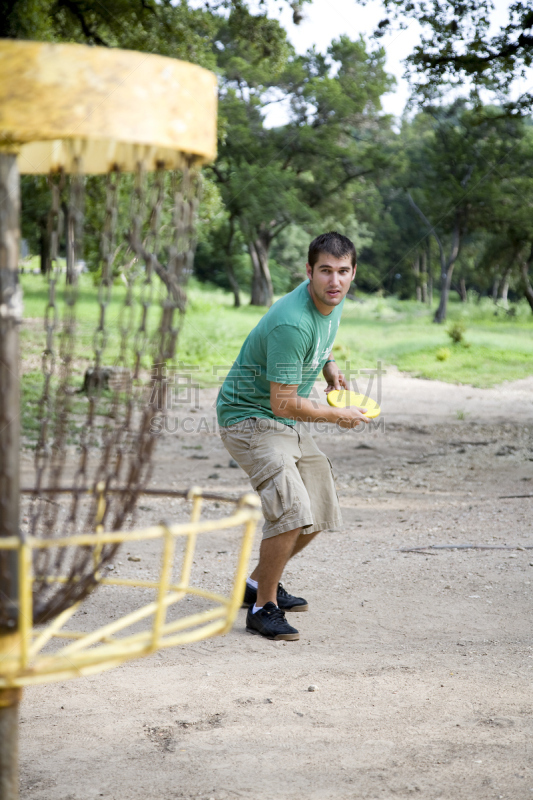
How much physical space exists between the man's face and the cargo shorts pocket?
756 millimetres

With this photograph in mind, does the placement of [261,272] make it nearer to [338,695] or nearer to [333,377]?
[333,377]

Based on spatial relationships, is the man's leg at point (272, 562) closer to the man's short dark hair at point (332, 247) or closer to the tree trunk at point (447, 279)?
the man's short dark hair at point (332, 247)

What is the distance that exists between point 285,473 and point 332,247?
3.38 ft

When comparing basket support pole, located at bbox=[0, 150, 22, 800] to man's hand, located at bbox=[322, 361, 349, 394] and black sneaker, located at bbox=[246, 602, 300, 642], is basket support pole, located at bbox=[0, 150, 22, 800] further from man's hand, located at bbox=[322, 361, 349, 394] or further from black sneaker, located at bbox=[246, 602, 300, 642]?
man's hand, located at bbox=[322, 361, 349, 394]

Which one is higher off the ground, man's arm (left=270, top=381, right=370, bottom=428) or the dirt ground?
man's arm (left=270, top=381, right=370, bottom=428)

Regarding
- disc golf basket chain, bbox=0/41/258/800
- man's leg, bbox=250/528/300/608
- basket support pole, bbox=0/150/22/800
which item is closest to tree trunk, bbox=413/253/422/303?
man's leg, bbox=250/528/300/608

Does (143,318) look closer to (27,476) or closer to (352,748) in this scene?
(352,748)

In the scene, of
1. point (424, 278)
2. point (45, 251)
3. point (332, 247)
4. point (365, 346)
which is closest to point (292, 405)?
point (332, 247)

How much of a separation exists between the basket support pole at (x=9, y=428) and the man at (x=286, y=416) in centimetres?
200

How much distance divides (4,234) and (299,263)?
4194 cm

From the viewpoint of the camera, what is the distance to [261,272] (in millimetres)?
32562

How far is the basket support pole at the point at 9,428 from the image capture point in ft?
3.74

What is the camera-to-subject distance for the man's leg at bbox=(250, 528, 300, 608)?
3406 mm

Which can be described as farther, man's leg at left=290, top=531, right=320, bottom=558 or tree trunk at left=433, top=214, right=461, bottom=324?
tree trunk at left=433, top=214, right=461, bottom=324
